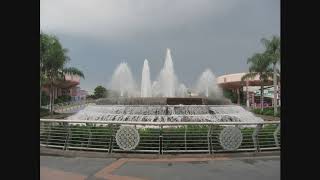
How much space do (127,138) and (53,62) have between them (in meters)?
27.8

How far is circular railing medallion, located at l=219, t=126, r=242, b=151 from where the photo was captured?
9188mm

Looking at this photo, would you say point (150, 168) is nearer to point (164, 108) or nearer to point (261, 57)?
point (164, 108)

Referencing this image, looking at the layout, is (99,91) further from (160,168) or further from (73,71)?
(160,168)

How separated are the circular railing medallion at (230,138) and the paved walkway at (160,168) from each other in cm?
51

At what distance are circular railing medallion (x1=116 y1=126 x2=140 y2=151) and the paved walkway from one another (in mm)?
503

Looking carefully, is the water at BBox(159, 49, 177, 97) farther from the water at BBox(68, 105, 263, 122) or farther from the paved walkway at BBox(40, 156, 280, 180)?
the paved walkway at BBox(40, 156, 280, 180)

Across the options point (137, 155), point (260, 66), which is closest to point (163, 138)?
point (137, 155)

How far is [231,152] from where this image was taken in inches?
365

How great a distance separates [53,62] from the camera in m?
35.2

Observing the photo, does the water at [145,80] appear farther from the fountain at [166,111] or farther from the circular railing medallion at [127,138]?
the circular railing medallion at [127,138]

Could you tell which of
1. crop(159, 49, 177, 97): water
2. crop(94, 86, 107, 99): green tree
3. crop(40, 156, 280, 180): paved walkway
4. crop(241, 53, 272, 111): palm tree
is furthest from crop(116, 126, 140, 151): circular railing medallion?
crop(94, 86, 107, 99): green tree
